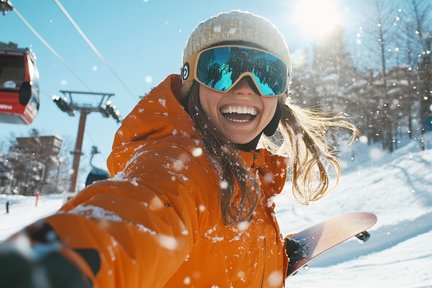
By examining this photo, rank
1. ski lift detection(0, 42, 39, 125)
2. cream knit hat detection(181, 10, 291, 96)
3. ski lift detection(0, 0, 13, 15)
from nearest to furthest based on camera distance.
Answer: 1. cream knit hat detection(181, 10, 291, 96)
2. ski lift detection(0, 0, 13, 15)
3. ski lift detection(0, 42, 39, 125)

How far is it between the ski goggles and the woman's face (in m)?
0.04

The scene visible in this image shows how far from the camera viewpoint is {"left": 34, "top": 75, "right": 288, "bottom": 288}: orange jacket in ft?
2.06

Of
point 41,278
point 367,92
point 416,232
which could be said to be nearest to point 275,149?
point 41,278

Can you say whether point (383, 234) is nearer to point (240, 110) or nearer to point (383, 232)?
point (383, 232)

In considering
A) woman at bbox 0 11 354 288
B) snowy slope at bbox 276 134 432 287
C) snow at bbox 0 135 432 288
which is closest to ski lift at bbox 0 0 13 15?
snow at bbox 0 135 432 288

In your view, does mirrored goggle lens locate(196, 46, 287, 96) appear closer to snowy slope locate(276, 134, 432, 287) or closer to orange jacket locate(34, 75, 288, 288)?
orange jacket locate(34, 75, 288, 288)

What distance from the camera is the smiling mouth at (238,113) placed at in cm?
176

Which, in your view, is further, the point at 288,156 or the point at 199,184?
the point at 288,156

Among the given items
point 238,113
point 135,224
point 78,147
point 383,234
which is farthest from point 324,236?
point 78,147

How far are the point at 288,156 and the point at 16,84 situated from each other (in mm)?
10939

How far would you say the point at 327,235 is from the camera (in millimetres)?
2883

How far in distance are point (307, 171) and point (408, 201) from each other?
8.38 meters

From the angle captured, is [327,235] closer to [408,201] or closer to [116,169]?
[116,169]

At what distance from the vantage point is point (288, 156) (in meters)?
2.55
